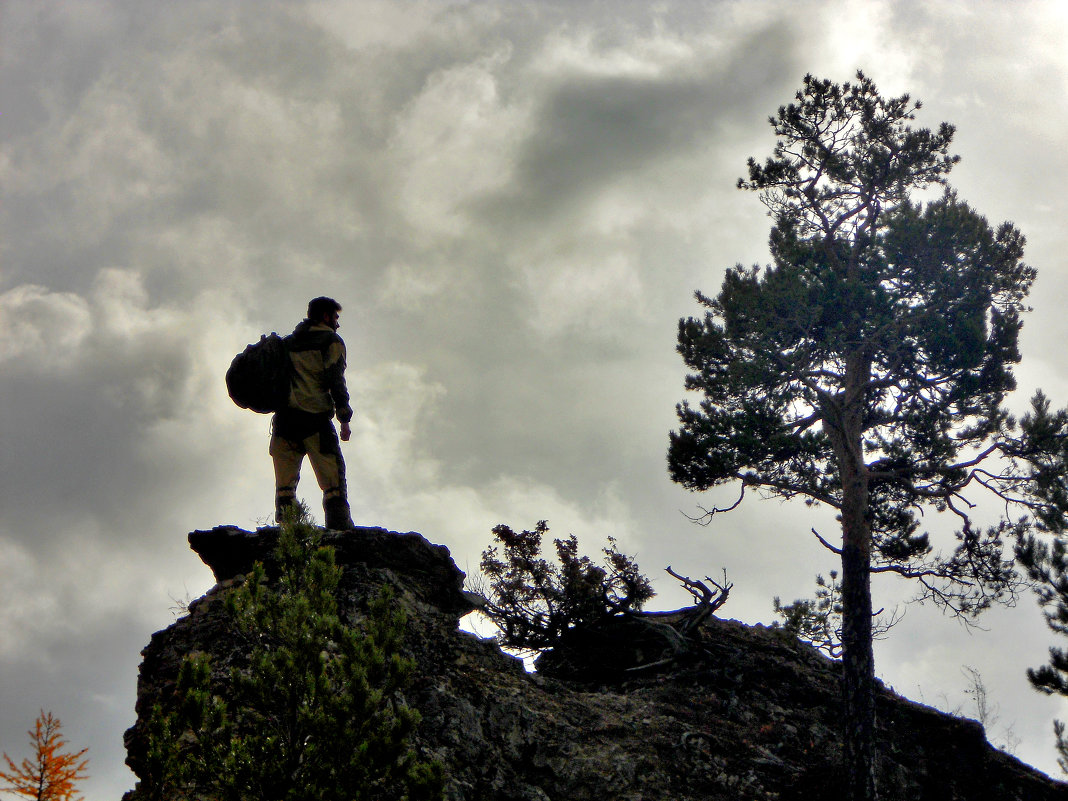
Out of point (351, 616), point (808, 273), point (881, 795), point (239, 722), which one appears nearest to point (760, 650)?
point (881, 795)

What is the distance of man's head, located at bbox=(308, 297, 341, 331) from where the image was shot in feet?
31.6

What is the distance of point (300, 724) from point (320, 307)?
5.30m

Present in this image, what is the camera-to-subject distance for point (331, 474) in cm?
946

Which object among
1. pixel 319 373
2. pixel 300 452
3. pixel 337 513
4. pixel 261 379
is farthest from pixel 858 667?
pixel 261 379

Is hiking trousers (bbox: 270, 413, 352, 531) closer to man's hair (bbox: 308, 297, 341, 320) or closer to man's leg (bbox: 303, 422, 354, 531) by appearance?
man's leg (bbox: 303, 422, 354, 531)

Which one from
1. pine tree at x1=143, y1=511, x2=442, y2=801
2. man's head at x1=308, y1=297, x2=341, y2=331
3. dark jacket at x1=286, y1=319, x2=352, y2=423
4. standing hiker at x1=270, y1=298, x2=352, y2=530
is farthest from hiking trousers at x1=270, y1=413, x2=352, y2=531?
pine tree at x1=143, y1=511, x2=442, y2=801

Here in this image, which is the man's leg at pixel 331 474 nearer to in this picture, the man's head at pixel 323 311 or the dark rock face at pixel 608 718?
the dark rock face at pixel 608 718

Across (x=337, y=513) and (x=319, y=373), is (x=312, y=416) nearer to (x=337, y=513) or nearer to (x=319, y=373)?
(x=319, y=373)

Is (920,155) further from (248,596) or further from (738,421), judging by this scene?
(248,596)

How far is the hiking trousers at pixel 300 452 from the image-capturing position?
30.7ft

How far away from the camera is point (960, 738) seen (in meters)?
12.6

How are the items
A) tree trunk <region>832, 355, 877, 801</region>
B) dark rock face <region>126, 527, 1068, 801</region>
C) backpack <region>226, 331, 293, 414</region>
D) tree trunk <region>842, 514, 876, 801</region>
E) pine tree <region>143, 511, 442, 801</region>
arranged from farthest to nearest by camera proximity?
tree trunk <region>832, 355, 877, 801</region>
tree trunk <region>842, 514, 876, 801</region>
backpack <region>226, 331, 293, 414</region>
dark rock face <region>126, 527, 1068, 801</region>
pine tree <region>143, 511, 442, 801</region>

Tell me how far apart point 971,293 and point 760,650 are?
22.0 feet

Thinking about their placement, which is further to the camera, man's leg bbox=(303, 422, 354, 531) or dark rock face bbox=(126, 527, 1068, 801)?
man's leg bbox=(303, 422, 354, 531)
